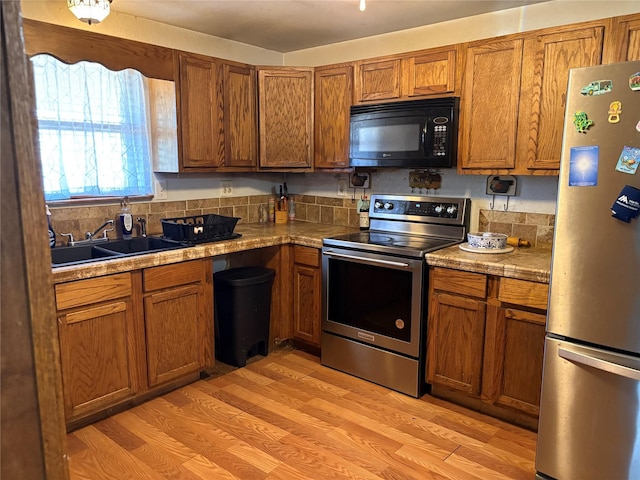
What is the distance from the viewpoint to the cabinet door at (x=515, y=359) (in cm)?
238

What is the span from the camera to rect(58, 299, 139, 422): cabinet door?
2.33 meters

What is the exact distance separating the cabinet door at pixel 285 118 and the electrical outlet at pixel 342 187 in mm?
366

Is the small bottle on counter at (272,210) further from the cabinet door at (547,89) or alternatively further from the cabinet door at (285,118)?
the cabinet door at (547,89)

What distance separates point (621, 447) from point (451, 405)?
105cm

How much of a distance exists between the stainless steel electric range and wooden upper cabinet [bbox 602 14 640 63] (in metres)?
1.15

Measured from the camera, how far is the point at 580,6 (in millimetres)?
2654

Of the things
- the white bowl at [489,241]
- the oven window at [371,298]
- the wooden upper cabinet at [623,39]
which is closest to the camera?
the wooden upper cabinet at [623,39]

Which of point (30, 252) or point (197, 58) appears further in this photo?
point (197, 58)

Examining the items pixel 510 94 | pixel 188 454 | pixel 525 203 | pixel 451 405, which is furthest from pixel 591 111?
pixel 188 454

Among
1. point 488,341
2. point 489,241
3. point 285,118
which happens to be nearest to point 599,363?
point 488,341

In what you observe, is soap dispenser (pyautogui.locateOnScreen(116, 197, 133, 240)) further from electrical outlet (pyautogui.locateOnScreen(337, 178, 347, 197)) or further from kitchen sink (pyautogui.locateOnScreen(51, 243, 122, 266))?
electrical outlet (pyautogui.locateOnScreen(337, 178, 347, 197))

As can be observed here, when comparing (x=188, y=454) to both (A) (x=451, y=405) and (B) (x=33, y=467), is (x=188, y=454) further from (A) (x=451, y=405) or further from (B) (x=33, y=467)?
(B) (x=33, y=467)

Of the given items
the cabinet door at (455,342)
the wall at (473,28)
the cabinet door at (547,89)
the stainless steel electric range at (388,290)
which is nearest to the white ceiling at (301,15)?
the wall at (473,28)

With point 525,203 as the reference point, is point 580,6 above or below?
above
